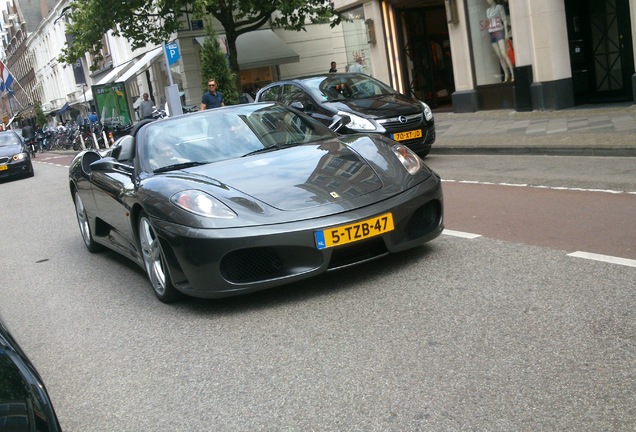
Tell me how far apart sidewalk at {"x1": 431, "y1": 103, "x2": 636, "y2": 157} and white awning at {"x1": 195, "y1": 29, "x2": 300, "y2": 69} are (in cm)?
1742

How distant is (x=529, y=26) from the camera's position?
17656 mm

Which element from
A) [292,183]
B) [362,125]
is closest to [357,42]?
[362,125]

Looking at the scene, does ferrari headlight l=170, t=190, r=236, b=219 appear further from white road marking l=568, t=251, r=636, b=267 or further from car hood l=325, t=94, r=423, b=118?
car hood l=325, t=94, r=423, b=118

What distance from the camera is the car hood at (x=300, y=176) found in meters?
4.98

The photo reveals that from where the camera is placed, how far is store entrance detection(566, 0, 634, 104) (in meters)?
16.5

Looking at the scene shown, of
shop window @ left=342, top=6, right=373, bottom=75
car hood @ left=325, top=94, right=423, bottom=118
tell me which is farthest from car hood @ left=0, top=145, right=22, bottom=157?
car hood @ left=325, top=94, right=423, bottom=118

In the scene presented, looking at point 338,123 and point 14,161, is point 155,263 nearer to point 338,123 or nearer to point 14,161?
point 338,123

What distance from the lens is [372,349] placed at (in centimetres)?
391

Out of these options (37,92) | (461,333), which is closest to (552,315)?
(461,333)

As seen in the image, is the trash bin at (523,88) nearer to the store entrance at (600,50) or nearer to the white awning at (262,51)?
the store entrance at (600,50)

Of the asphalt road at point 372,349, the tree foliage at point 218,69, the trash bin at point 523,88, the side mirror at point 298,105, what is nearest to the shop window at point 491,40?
the trash bin at point 523,88

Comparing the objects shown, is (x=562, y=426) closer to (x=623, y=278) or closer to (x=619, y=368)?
(x=619, y=368)

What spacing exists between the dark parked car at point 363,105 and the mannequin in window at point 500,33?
20.6 ft

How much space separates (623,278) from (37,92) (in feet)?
314
